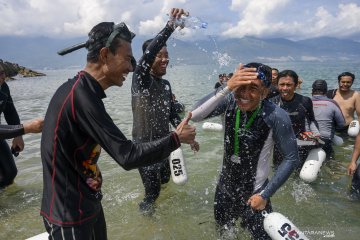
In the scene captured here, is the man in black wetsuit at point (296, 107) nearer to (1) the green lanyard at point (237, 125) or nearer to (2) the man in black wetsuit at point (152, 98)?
(2) the man in black wetsuit at point (152, 98)

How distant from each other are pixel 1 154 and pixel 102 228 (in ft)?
12.2

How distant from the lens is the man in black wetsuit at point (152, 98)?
4289mm

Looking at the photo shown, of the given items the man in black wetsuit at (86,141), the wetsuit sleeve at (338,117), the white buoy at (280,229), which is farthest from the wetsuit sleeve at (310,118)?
the man in black wetsuit at (86,141)

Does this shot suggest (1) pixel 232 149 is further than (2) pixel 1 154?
No

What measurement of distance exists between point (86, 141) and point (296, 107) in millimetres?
4765

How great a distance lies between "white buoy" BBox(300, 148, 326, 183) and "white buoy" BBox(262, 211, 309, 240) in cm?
282

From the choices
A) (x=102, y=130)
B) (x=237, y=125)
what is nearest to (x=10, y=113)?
(x=237, y=125)

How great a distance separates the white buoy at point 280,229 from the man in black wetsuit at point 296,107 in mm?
3231

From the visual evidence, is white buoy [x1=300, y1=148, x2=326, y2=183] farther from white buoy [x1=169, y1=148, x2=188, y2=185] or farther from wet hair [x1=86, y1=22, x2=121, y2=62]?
wet hair [x1=86, y1=22, x2=121, y2=62]

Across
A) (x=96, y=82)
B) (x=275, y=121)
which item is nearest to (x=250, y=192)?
(x=275, y=121)

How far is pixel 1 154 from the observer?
5.66 metres

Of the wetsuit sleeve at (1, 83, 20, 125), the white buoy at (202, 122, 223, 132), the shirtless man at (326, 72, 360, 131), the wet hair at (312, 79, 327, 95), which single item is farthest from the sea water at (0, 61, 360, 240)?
the white buoy at (202, 122, 223, 132)

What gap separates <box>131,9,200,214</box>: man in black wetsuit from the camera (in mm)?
4289

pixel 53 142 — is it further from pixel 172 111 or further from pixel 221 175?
pixel 172 111
